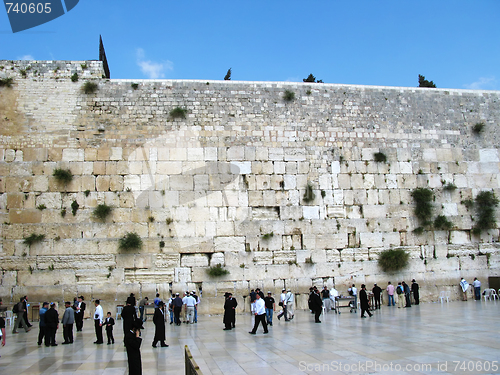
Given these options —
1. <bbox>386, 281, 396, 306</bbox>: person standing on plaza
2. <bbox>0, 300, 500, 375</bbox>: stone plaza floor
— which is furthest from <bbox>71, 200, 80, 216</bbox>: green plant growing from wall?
<bbox>386, 281, 396, 306</bbox>: person standing on plaza

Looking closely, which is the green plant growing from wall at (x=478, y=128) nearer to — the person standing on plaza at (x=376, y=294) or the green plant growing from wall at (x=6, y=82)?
the person standing on plaza at (x=376, y=294)

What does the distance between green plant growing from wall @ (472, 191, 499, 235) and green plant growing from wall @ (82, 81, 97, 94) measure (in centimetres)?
1393

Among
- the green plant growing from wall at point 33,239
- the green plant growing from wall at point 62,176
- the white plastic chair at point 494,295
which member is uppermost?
the green plant growing from wall at point 62,176

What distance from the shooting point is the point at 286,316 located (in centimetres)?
1141

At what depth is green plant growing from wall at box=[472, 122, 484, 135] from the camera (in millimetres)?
16062

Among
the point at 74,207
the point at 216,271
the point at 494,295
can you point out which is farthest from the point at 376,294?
the point at 74,207

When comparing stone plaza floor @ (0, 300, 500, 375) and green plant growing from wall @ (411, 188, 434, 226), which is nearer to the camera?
stone plaza floor @ (0, 300, 500, 375)

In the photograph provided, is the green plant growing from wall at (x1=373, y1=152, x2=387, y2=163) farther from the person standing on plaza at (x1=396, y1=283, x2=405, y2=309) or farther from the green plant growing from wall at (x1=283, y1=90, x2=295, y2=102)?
the person standing on plaza at (x1=396, y1=283, x2=405, y2=309)

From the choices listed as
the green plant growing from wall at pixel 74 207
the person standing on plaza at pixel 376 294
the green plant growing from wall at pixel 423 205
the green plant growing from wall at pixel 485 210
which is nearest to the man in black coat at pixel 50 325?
the green plant growing from wall at pixel 74 207

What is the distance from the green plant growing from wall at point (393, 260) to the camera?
47.1ft

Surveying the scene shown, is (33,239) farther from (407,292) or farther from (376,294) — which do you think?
(407,292)

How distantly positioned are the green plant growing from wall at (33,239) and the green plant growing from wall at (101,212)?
1661 millimetres

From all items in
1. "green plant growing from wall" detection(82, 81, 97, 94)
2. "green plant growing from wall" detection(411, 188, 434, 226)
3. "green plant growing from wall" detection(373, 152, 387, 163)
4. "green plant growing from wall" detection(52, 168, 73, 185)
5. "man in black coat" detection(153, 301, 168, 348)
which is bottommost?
"man in black coat" detection(153, 301, 168, 348)

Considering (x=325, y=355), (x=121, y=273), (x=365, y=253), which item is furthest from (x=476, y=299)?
(x=121, y=273)
